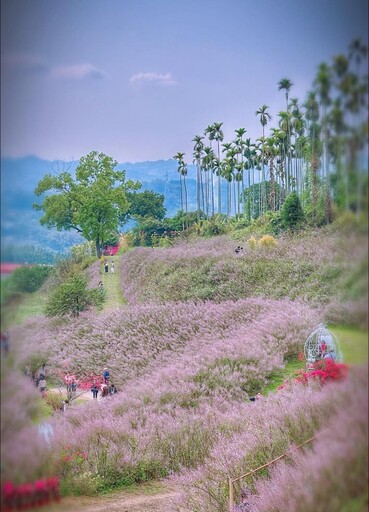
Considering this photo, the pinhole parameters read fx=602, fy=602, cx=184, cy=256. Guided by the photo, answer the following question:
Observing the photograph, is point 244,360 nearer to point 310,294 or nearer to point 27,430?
point 310,294

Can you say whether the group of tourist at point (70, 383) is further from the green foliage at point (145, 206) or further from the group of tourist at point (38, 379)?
the green foliage at point (145, 206)

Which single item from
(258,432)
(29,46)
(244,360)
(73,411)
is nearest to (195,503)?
(258,432)

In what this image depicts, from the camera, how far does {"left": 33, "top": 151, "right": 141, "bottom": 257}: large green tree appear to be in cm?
2109

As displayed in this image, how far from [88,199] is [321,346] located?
13.5 meters

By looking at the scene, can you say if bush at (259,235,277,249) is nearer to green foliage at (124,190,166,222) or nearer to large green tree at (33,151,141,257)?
large green tree at (33,151,141,257)

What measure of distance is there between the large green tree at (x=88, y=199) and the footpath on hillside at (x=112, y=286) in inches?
59.7

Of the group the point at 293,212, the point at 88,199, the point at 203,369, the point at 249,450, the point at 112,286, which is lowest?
the point at 112,286

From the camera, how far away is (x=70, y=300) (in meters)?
16.9

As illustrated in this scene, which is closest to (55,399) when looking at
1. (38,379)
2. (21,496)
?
(38,379)

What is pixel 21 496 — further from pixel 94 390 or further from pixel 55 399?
pixel 94 390

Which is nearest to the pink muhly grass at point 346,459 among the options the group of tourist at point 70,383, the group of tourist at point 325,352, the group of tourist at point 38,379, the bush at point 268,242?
the group of tourist at point 38,379

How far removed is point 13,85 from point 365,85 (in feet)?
3.43

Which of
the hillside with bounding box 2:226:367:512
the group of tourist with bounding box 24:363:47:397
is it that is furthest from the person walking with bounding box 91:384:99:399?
the group of tourist with bounding box 24:363:47:397

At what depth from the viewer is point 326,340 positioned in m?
8.98
